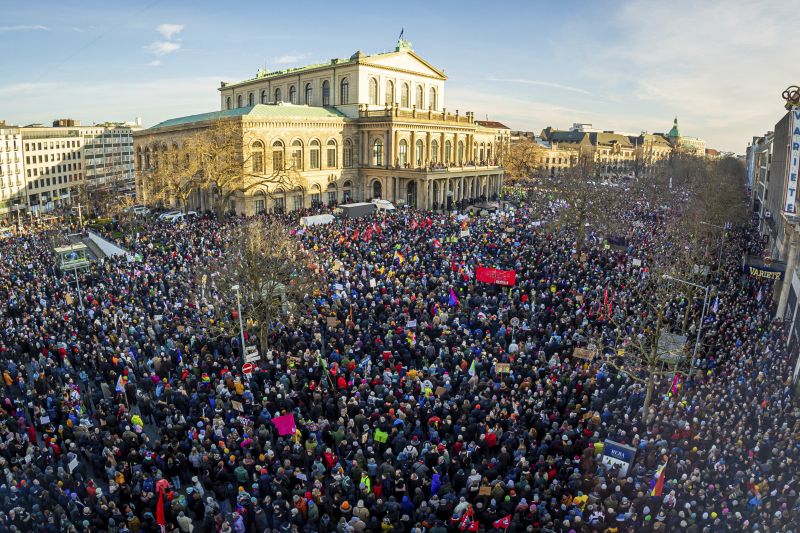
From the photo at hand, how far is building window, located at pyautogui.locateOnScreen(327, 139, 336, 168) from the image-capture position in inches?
2277

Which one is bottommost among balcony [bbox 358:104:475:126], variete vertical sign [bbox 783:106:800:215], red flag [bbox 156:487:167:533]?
red flag [bbox 156:487:167:533]

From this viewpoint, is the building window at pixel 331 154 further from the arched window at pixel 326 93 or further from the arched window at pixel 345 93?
the arched window at pixel 326 93

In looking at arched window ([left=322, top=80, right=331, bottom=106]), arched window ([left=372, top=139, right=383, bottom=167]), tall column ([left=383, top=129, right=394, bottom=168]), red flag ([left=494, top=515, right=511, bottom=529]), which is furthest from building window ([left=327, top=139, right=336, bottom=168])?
red flag ([left=494, top=515, right=511, bottom=529])

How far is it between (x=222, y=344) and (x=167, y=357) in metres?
2.45

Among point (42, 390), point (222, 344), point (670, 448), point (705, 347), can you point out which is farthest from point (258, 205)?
point (670, 448)

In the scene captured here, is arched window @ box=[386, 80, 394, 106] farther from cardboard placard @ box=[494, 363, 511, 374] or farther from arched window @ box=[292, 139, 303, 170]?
cardboard placard @ box=[494, 363, 511, 374]

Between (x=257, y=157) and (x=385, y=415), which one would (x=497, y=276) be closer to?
(x=385, y=415)

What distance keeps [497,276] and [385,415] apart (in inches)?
494

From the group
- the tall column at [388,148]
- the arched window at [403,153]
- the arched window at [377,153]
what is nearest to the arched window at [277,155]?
the arched window at [377,153]

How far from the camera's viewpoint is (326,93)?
212ft

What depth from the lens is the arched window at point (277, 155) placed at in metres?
→ 51.7

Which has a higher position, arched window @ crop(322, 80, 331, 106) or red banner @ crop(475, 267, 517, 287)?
arched window @ crop(322, 80, 331, 106)

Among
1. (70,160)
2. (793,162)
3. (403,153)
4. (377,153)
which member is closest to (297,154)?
(377,153)

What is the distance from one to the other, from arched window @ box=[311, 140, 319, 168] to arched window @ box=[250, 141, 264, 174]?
693 centimetres
